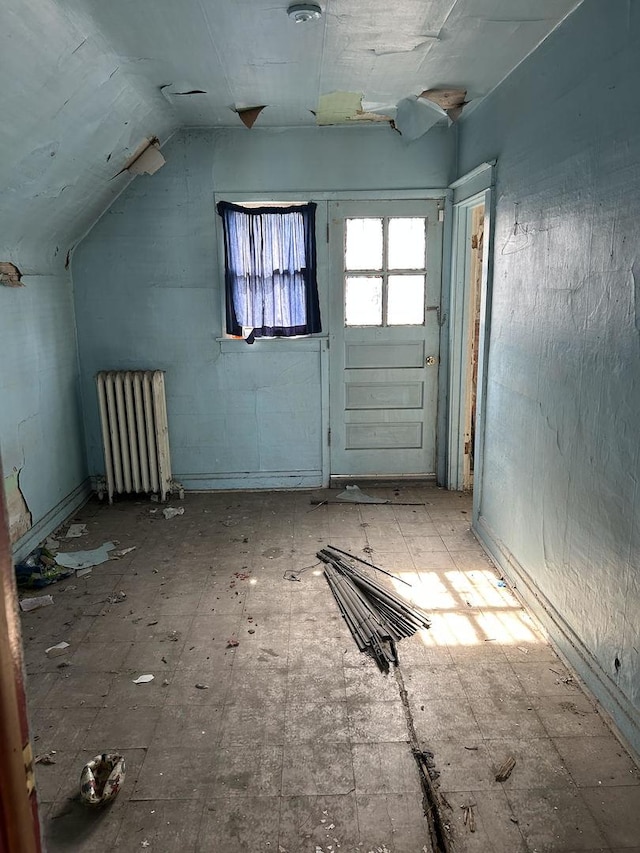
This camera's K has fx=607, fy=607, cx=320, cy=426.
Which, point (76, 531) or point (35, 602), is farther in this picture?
point (76, 531)

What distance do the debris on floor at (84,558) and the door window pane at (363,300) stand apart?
2598 millimetres

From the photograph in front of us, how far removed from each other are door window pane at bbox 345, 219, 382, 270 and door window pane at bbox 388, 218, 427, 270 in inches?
4.0

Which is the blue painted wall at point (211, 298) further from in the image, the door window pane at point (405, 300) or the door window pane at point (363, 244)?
the door window pane at point (405, 300)

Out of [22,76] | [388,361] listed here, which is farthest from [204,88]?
[388,361]

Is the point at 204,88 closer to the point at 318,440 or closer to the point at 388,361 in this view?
the point at 388,361

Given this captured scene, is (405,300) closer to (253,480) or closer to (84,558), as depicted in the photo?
(253,480)

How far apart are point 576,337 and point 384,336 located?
2457 millimetres

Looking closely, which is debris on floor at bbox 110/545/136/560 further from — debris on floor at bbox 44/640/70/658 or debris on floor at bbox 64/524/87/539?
debris on floor at bbox 44/640/70/658

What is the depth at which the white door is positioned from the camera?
195 inches

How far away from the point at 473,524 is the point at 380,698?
1.97 metres

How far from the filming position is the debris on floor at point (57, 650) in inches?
118

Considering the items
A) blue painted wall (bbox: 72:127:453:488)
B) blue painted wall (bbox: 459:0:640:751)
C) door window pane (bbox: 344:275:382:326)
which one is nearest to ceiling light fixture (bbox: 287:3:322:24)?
blue painted wall (bbox: 459:0:640:751)

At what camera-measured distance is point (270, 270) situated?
16.0 ft

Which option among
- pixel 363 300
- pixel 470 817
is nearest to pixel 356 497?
pixel 363 300
